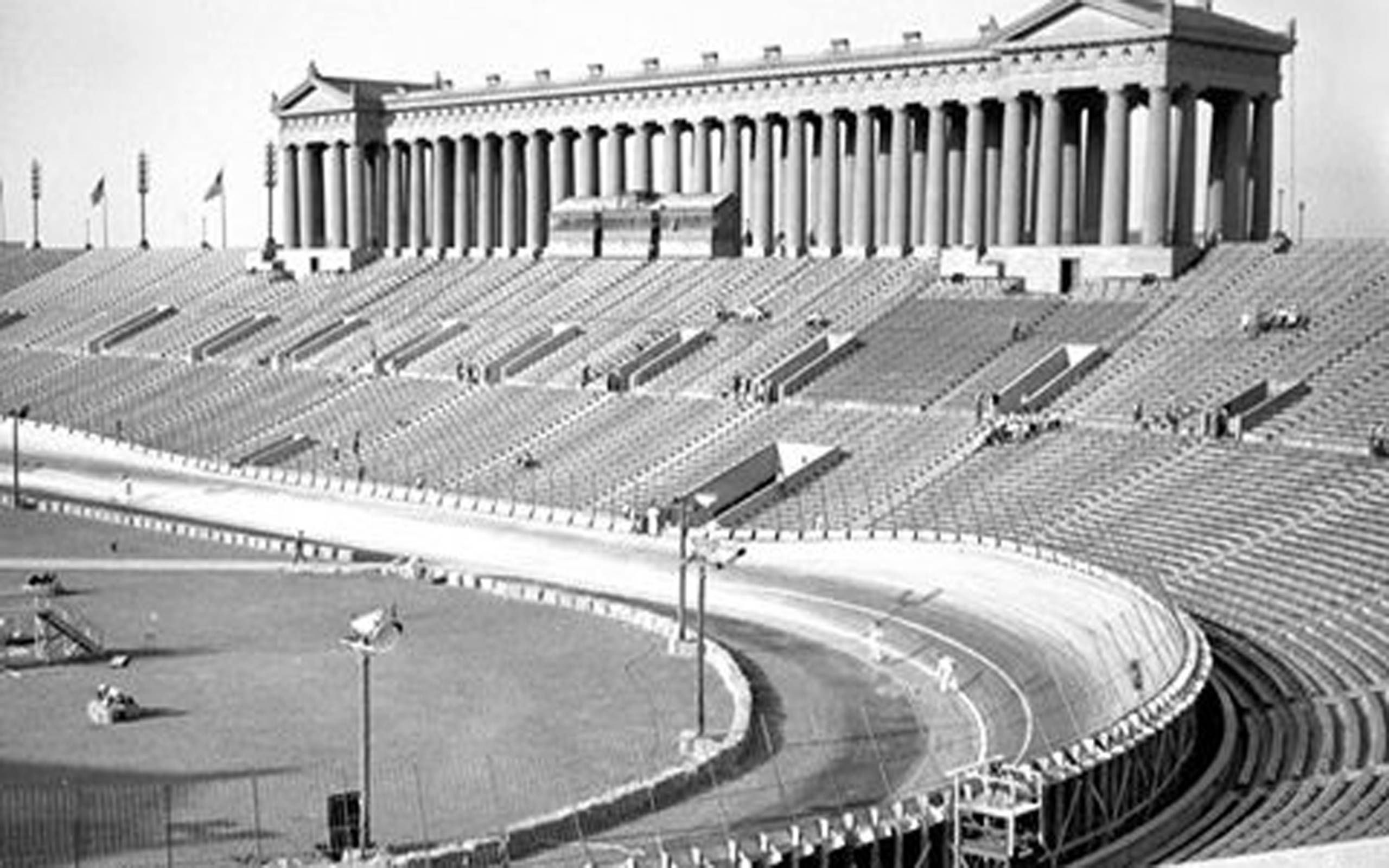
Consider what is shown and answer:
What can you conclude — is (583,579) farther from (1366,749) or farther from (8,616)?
(1366,749)

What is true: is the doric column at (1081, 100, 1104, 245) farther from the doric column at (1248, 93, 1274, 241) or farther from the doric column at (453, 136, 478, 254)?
the doric column at (453, 136, 478, 254)

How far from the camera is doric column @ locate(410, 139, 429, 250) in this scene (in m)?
127

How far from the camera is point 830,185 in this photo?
103 metres

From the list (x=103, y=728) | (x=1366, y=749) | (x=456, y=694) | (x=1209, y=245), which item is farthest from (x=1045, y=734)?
(x=1209, y=245)

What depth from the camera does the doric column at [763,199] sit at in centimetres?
10619

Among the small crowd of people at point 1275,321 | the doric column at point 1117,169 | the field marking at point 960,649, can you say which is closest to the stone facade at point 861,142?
the doric column at point 1117,169

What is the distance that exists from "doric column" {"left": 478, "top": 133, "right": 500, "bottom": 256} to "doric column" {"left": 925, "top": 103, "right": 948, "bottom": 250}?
36621 mm

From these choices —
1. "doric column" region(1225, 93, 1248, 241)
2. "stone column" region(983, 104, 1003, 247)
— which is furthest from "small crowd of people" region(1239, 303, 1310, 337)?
"stone column" region(983, 104, 1003, 247)

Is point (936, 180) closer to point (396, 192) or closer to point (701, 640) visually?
point (396, 192)

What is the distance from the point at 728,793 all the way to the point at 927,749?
19.7 feet

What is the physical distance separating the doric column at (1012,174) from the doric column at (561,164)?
122ft

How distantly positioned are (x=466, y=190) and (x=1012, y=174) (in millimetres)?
48174

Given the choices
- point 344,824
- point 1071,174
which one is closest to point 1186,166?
point 1071,174

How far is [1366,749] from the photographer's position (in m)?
32.7
